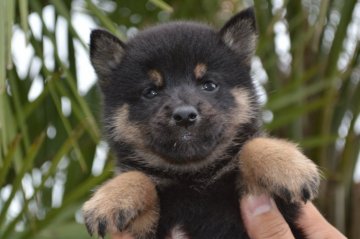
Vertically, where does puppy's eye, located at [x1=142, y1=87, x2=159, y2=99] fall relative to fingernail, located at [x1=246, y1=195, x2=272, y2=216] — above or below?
above

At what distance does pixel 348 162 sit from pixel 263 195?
210cm

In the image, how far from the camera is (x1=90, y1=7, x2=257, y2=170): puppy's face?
3125 mm

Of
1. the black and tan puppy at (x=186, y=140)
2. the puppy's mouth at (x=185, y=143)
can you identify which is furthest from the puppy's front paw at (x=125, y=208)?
the puppy's mouth at (x=185, y=143)

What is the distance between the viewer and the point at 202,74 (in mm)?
3314

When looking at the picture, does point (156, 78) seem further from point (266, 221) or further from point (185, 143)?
point (266, 221)

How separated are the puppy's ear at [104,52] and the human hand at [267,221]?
3.77ft

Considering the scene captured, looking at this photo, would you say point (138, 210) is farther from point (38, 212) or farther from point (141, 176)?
point (38, 212)

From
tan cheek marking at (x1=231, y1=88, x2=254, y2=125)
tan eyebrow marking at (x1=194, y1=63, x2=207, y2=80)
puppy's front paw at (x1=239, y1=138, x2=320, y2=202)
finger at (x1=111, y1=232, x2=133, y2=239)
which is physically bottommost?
finger at (x1=111, y1=232, x2=133, y2=239)

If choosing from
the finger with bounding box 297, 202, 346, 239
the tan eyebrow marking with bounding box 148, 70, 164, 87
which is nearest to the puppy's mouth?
the tan eyebrow marking with bounding box 148, 70, 164, 87

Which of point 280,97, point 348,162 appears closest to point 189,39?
point 280,97

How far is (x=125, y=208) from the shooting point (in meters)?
2.94

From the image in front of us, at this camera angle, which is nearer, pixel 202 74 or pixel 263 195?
pixel 263 195

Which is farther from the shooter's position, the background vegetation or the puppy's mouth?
the background vegetation

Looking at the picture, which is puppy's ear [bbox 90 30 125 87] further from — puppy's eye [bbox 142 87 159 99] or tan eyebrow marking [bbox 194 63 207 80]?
tan eyebrow marking [bbox 194 63 207 80]
